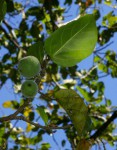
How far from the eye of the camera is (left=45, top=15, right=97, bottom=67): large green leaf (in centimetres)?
118

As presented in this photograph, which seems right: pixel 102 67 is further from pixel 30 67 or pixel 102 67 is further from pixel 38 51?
pixel 30 67

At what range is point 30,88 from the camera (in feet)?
3.77

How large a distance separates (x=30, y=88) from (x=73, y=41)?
0.22m

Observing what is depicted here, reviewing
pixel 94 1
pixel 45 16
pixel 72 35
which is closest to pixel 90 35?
pixel 72 35

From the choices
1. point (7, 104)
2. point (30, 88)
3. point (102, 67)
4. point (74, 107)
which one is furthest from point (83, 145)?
point (102, 67)

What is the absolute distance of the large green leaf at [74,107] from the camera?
1322 millimetres

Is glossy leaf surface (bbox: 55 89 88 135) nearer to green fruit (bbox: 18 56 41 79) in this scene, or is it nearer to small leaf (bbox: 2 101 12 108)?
green fruit (bbox: 18 56 41 79)

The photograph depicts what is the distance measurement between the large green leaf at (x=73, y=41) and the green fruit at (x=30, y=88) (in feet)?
0.50

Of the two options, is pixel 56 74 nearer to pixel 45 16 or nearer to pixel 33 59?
pixel 45 16

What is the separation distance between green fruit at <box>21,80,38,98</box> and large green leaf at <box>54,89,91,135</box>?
19 centimetres

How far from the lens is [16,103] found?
3.59m

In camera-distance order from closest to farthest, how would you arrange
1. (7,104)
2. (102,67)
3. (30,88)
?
(30,88) → (7,104) → (102,67)

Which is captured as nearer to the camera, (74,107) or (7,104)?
(74,107)

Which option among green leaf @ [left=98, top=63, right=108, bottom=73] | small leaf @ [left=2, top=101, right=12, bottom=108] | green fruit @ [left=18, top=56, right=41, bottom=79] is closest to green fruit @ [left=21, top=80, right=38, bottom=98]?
green fruit @ [left=18, top=56, right=41, bottom=79]
